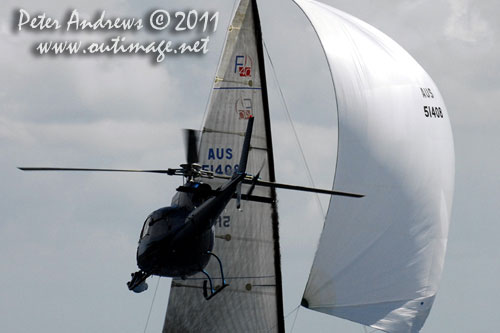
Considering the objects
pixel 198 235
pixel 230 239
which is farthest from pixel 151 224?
pixel 230 239

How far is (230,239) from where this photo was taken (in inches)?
1833

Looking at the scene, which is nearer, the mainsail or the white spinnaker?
the white spinnaker

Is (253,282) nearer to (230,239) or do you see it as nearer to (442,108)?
(230,239)

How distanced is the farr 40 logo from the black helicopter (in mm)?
5313

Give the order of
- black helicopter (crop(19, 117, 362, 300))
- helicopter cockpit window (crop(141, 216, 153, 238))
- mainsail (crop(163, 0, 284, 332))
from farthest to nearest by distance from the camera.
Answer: mainsail (crop(163, 0, 284, 332)) → helicopter cockpit window (crop(141, 216, 153, 238)) → black helicopter (crop(19, 117, 362, 300))

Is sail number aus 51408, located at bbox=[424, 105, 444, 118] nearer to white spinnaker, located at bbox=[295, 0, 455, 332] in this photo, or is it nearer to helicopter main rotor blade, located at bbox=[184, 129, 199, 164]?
white spinnaker, located at bbox=[295, 0, 455, 332]

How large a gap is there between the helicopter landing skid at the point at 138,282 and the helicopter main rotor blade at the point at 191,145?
3888 millimetres

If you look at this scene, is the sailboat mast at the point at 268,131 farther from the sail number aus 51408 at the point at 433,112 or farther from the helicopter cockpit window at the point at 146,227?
the helicopter cockpit window at the point at 146,227

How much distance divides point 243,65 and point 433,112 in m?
6.30

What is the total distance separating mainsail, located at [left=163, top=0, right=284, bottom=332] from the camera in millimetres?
46562

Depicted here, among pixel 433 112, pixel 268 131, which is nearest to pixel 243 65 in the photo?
pixel 268 131

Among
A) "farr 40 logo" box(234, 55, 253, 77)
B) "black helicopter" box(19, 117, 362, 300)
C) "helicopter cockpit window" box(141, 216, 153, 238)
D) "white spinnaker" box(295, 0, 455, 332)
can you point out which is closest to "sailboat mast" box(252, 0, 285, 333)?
"farr 40 logo" box(234, 55, 253, 77)

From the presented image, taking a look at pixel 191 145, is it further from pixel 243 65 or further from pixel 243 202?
pixel 243 65

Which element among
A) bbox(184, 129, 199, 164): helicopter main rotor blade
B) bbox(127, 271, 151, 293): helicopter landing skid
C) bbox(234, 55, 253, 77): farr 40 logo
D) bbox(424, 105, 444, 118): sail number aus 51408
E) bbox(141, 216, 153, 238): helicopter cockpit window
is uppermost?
bbox(234, 55, 253, 77): farr 40 logo
